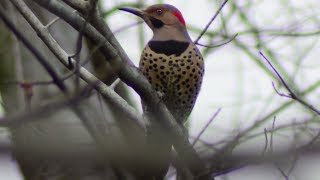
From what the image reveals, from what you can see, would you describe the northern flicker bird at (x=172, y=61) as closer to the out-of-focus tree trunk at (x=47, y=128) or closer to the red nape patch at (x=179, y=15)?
the red nape patch at (x=179, y=15)

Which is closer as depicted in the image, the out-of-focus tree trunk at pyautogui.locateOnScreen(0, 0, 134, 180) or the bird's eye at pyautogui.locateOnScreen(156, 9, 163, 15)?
the out-of-focus tree trunk at pyautogui.locateOnScreen(0, 0, 134, 180)

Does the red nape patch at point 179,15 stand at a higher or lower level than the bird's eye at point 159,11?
lower

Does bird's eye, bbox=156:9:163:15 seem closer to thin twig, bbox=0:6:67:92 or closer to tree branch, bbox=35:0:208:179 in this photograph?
tree branch, bbox=35:0:208:179

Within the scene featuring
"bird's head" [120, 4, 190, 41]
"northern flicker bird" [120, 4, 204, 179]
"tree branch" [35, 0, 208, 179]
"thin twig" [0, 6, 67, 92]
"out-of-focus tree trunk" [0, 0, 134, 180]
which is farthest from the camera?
"bird's head" [120, 4, 190, 41]

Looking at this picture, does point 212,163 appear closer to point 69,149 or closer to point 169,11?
point 69,149

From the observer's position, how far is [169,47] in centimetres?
545

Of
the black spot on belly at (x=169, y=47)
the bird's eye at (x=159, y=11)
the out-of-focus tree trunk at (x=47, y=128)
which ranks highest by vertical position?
the bird's eye at (x=159, y=11)

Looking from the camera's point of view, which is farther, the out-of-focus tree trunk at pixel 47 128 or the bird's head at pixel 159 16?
the bird's head at pixel 159 16

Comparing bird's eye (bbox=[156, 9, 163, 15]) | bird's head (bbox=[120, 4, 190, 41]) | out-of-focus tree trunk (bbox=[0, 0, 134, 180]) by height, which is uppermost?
bird's eye (bbox=[156, 9, 163, 15])

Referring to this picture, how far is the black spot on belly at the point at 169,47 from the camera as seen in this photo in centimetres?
542

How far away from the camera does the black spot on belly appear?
542 centimetres

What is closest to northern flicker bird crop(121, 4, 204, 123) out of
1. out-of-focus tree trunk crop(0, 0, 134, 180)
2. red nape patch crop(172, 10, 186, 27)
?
red nape patch crop(172, 10, 186, 27)

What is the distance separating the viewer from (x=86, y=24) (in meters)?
3.64

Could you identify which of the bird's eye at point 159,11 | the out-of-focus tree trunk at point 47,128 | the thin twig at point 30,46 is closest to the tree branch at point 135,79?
the out-of-focus tree trunk at point 47,128
